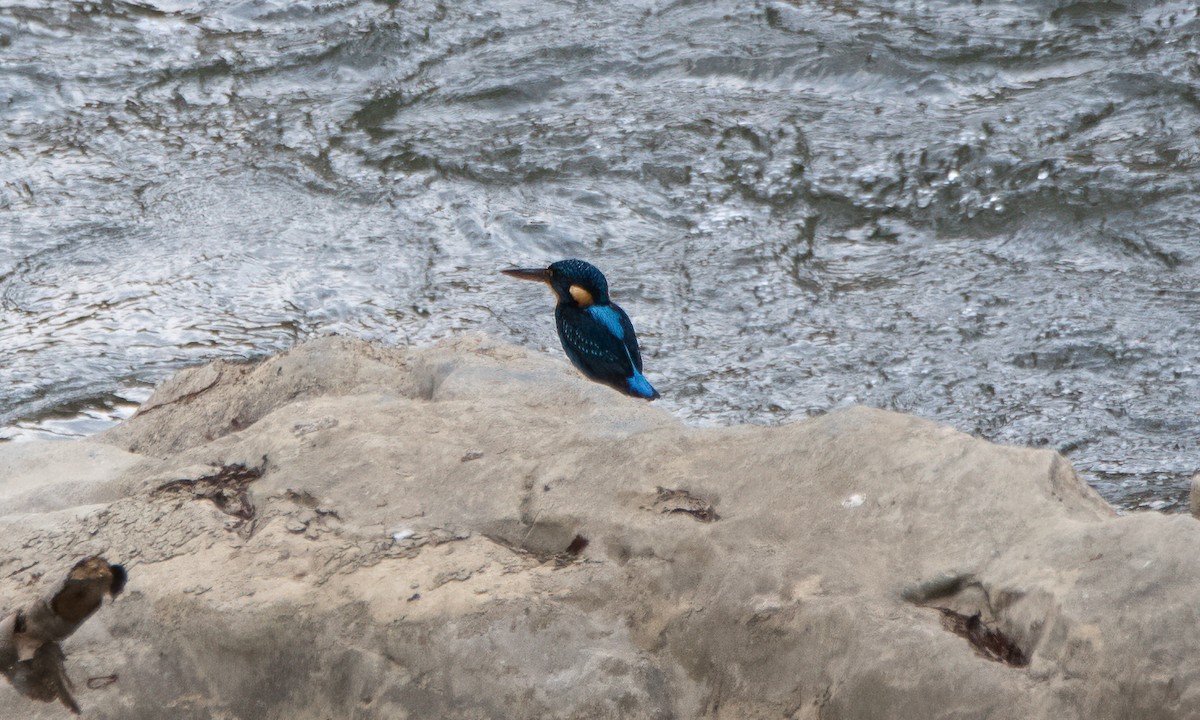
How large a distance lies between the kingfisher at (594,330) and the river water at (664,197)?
0.32 metres

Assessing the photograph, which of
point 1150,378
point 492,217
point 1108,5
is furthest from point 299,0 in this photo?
point 1150,378

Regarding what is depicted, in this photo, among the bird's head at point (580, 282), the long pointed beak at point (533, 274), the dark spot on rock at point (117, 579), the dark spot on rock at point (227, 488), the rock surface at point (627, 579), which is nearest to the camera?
the rock surface at point (627, 579)

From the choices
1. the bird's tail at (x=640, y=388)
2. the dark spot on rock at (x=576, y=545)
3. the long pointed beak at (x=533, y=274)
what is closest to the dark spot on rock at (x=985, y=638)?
the dark spot on rock at (x=576, y=545)

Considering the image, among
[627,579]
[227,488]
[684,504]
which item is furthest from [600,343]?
[627,579]

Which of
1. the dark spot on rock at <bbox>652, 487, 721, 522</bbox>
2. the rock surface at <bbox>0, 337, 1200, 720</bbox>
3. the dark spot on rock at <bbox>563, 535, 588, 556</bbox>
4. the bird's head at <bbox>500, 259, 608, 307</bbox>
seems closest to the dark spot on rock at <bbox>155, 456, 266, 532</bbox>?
the rock surface at <bbox>0, 337, 1200, 720</bbox>

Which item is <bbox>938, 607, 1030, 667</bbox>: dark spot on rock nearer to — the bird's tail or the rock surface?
the rock surface

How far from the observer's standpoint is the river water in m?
4.95

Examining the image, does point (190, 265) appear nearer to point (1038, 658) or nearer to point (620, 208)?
point (620, 208)

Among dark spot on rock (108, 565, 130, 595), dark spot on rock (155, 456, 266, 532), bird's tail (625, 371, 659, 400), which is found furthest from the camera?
bird's tail (625, 371, 659, 400)

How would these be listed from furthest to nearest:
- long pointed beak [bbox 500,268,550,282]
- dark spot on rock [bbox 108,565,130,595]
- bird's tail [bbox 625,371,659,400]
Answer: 1. long pointed beak [bbox 500,268,550,282]
2. bird's tail [bbox 625,371,659,400]
3. dark spot on rock [bbox 108,565,130,595]

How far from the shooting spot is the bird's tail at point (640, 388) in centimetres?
464

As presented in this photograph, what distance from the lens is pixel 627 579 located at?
2.18 m

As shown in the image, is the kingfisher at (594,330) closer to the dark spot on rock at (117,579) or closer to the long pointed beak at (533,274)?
the long pointed beak at (533,274)

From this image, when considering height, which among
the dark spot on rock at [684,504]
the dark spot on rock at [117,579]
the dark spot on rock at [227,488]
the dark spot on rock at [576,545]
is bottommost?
the dark spot on rock at [227,488]
